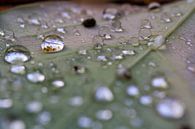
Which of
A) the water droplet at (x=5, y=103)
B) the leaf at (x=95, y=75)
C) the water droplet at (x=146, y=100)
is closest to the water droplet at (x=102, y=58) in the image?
the leaf at (x=95, y=75)

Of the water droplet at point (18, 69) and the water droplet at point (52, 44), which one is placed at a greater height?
the water droplet at point (52, 44)

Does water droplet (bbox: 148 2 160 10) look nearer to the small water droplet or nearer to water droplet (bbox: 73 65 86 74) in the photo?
the small water droplet

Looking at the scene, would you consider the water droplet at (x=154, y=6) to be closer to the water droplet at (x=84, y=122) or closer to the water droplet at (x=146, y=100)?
the water droplet at (x=146, y=100)

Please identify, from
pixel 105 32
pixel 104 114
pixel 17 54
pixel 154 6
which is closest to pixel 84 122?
pixel 104 114

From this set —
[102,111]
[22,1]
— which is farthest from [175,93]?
[22,1]

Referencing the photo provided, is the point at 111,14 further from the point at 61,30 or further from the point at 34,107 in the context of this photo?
the point at 34,107

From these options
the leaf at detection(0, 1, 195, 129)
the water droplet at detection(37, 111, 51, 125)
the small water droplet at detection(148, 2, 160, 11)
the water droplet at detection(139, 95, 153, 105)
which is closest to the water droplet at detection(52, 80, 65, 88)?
the leaf at detection(0, 1, 195, 129)
